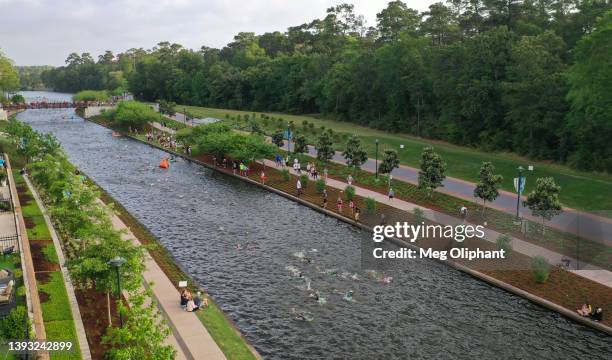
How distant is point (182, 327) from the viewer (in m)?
21.6

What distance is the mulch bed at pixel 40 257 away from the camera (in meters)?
25.8

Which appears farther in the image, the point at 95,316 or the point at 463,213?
the point at 463,213

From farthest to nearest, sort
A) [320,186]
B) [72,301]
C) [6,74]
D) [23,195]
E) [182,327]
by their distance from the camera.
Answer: [6,74] < [320,186] < [23,195] < [72,301] < [182,327]

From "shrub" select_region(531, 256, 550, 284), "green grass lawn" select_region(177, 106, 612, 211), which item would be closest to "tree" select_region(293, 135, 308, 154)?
"green grass lawn" select_region(177, 106, 612, 211)

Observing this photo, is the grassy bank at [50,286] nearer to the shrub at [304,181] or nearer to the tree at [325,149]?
the shrub at [304,181]

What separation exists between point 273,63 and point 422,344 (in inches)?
4262

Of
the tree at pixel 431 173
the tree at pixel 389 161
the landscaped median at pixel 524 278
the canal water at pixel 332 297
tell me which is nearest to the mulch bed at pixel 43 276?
the canal water at pixel 332 297

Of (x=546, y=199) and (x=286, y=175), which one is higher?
(x=546, y=199)

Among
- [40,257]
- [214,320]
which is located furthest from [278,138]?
[214,320]

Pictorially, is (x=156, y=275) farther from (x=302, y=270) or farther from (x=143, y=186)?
(x=143, y=186)

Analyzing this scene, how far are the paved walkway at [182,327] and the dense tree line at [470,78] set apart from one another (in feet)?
122

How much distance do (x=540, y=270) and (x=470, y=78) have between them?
134 feet

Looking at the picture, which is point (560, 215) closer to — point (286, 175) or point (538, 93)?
point (538, 93)

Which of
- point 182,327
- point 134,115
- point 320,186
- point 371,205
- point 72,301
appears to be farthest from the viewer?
point 134,115
